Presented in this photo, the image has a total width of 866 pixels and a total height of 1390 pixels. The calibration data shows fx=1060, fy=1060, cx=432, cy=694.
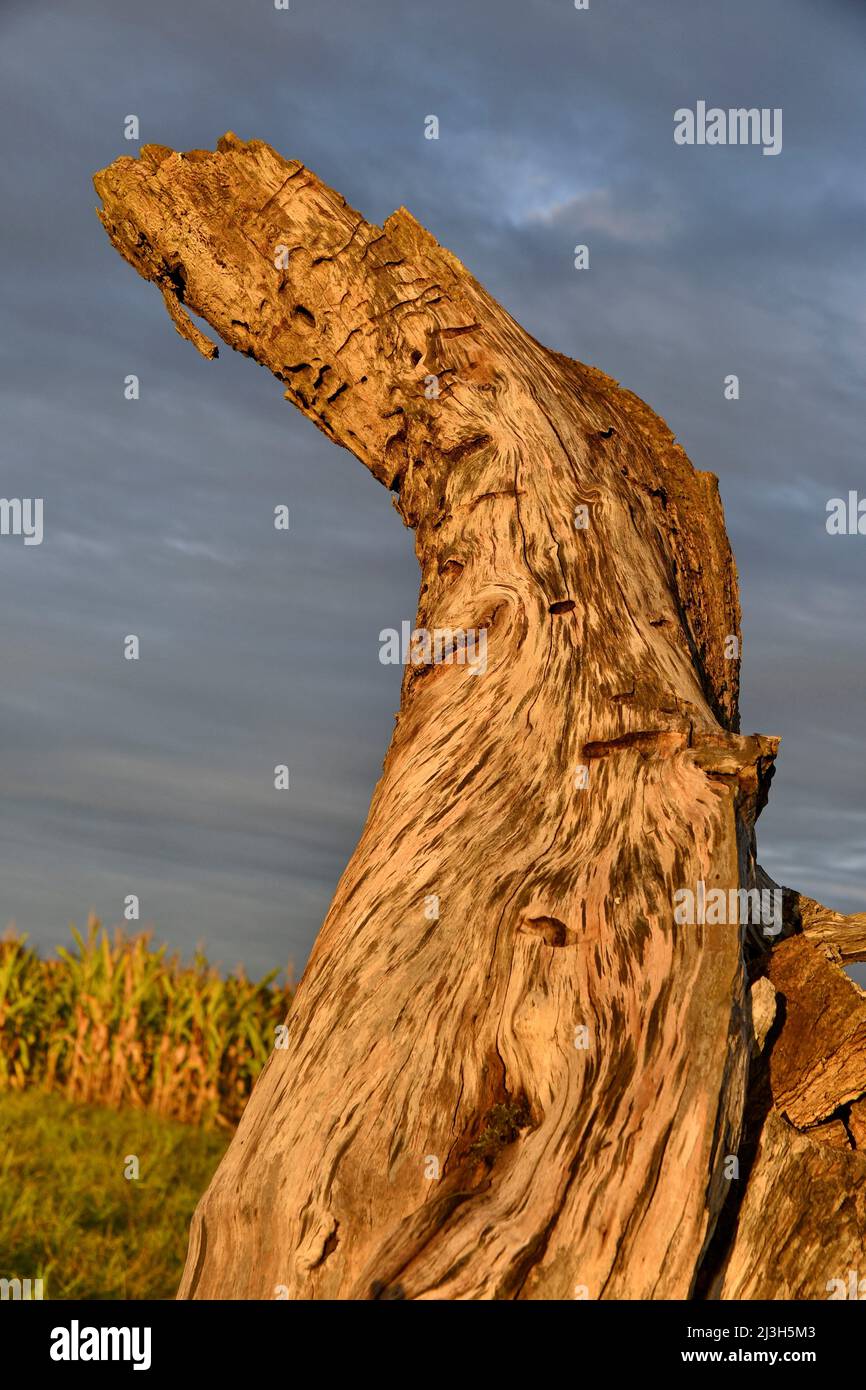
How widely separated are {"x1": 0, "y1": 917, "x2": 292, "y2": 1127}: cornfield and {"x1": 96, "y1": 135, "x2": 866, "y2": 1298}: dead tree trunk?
9.05m

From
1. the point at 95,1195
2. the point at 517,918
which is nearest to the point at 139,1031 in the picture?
the point at 95,1195

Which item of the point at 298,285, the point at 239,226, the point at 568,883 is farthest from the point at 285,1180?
the point at 239,226

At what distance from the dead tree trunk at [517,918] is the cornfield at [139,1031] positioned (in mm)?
9048

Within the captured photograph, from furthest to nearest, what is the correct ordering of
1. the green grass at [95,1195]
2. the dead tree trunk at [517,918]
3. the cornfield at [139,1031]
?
1. the cornfield at [139,1031]
2. the green grass at [95,1195]
3. the dead tree trunk at [517,918]

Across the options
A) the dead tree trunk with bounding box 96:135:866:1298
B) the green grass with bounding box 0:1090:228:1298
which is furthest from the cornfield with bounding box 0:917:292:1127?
the dead tree trunk with bounding box 96:135:866:1298

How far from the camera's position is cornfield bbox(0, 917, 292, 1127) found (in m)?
12.8

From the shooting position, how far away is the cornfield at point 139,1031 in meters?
12.8

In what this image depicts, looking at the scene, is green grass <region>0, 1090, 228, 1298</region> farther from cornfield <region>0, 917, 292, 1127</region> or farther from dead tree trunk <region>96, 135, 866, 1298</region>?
dead tree trunk <region>96, 135, 866, 1298</region>

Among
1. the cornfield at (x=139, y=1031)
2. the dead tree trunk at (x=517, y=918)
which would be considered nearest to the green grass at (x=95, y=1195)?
the cornfield at (x=139, y=1031)

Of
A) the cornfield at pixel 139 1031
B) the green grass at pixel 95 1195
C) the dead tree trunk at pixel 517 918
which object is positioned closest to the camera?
the dead tree trunk at pixel 517 918

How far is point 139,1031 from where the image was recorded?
43.4ft

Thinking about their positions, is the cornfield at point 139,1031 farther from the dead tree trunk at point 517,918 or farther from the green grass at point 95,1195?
the dead tree trunk at point 517,918

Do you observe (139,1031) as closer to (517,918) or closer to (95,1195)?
(95,1195)

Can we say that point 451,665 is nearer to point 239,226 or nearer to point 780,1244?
point 780,1244
